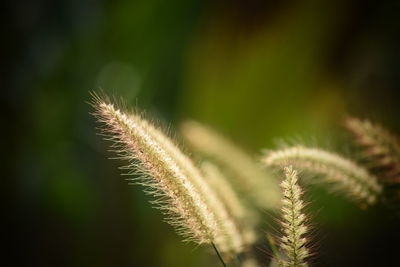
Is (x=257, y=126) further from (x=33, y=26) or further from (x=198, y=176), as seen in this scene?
(x=33, y=26)

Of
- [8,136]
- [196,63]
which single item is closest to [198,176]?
[196,63]

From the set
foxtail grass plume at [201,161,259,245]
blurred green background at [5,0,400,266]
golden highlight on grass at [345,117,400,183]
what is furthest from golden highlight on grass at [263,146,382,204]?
blurred green background at [5,0,400,266]

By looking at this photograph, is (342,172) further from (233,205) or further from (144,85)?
(144,85)

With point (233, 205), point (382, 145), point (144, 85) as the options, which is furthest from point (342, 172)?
point (144, 85)

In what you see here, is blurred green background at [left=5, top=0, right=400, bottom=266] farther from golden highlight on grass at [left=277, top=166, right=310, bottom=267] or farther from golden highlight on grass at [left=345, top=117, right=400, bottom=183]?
golden highlight on grass at [left=277, top=166, right=310, bottom=267]

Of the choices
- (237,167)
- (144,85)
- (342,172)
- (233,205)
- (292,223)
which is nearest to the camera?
(292,223)
